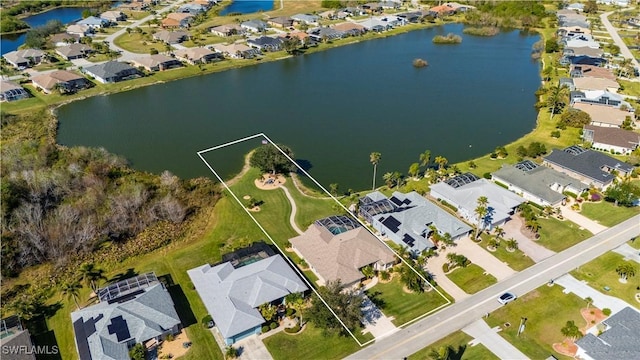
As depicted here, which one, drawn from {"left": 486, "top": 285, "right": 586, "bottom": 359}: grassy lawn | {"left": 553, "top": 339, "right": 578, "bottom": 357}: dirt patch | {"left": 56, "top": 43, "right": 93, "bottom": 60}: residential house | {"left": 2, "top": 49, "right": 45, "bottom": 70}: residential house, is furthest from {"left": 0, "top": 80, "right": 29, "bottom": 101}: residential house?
{"left": 553, "top": 339, "right": 578, "bottom": 357}: dirt patch

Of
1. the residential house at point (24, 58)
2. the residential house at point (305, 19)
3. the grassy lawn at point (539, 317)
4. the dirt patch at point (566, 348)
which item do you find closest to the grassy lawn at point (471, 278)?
the grassy lawn at point (539, 317)

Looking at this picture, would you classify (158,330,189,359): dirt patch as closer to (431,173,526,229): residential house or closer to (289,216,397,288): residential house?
(289,216,397,288): residential house

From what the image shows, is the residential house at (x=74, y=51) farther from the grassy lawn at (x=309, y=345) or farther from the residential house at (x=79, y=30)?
the grassy lawn at (x=309, y=345)

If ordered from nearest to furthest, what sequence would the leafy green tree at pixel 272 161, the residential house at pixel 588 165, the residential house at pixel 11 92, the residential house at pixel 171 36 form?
1. the residential house at pixel 588 165
2. the leafy green tree at pixel 272 161
3. the residential house at pixel 11 92
4. the residential house at pixel 171 36

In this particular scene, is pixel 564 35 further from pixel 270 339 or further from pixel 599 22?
pixel 270 339

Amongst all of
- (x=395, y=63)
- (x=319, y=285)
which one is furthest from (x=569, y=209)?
(x=395, y=63)

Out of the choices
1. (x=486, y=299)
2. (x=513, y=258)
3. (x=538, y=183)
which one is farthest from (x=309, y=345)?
(x=538, y=183)
